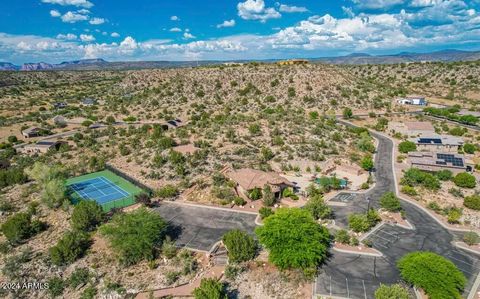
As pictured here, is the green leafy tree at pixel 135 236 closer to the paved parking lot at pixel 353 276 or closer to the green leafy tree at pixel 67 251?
the green leafy tree at pixel 67 251

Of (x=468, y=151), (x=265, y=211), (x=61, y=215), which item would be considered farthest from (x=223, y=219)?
(x=468, y=151)

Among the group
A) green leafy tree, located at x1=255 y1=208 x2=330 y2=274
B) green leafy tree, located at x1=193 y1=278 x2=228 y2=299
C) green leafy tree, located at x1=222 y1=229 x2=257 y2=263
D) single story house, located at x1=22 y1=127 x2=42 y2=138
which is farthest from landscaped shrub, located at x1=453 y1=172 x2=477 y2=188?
single story house, located at x1=22 y1=127 x2=42 y2=138

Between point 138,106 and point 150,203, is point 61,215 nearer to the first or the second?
point 150,203

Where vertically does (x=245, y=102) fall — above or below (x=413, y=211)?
above

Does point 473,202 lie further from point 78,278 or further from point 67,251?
point 67,251

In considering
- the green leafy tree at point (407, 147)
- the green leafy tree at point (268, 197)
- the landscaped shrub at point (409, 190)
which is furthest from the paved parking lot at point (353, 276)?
the green leafy tree at point (407, 147)

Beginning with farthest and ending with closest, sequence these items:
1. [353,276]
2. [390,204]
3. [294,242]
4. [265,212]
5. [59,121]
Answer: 1. [59,121]
2. [390,204]
3. [265,212]
4. [294,242]
5. [353,276]

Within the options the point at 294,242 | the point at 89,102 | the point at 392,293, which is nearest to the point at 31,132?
the point at 89,102
